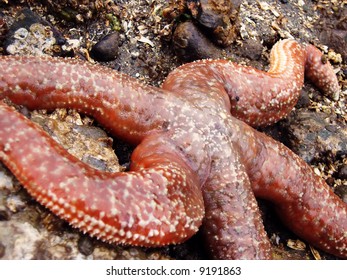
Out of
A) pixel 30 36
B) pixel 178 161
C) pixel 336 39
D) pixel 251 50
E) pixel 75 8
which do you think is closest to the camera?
pixel 178 161

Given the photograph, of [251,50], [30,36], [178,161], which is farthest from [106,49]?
[178,161]

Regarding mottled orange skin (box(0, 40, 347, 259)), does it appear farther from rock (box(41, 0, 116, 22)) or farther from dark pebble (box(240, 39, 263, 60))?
rock (box(41, 0, 116, 22))

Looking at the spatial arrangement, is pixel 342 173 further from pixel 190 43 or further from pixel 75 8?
pixel 75 8

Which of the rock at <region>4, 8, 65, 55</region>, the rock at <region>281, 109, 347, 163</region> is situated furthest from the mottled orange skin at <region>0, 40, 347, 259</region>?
the rock at <region>4, 8, 65, 55</region>

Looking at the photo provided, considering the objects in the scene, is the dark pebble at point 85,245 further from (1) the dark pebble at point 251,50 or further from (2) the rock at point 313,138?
(1) the dark pebble at point 251,50

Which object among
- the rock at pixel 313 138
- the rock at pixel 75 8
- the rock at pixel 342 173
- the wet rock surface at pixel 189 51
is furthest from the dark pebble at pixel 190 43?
the rock at pixel 342 173

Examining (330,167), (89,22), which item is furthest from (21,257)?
(330,167)
